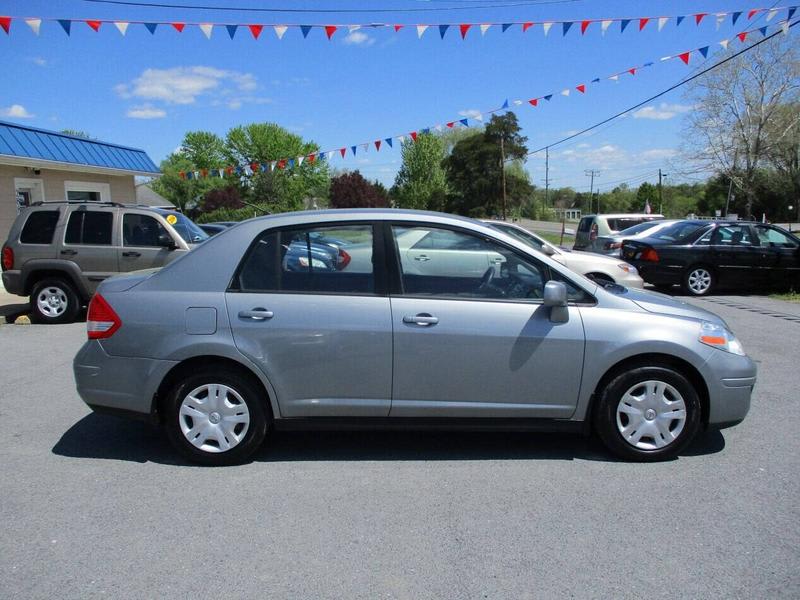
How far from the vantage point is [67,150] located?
17297 mm

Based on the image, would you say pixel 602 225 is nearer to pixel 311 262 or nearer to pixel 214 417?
pixel 311 262

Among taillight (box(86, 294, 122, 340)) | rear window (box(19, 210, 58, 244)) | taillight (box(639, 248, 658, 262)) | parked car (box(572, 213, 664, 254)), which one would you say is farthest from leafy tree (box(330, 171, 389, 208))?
taillight (box(86, 294, 122, 340))

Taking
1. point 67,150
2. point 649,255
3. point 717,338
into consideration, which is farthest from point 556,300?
point 67,150

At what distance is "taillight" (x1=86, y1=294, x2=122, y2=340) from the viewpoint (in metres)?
4.14

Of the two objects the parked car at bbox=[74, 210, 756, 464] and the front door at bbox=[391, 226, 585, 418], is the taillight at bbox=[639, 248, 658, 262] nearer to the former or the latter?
the parked car at bbox=[74, 210, 756, 464]

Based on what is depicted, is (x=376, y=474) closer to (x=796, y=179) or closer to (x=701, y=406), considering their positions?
(x=701, y=406)

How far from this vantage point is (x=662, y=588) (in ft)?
9.25

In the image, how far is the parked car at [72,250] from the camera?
9.48m

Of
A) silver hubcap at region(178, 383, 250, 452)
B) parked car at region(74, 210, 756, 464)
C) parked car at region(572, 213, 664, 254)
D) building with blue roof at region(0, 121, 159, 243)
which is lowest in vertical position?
silver hubcap at region(178, 383, 250, 452)

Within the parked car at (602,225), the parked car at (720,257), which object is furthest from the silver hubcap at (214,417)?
the parked car at (602,225)

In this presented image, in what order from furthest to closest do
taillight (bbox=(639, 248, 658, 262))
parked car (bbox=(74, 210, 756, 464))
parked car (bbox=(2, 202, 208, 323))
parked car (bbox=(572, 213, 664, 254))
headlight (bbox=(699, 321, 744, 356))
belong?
parked car (bbox=(572, 213, 664, 254)) < taillight (bbox=(639, 248, 658, 262)) < parked car (bbox=(2, 202, 208, 323)) < headlight (bbox=(699, 321, 744, 356)) < parked car (bbox=(74, 210, 756, 464))

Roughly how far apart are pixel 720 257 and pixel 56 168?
16735mm

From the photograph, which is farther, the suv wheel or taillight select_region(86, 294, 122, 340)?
the suv wheel

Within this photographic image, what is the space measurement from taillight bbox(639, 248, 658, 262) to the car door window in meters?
9.91
